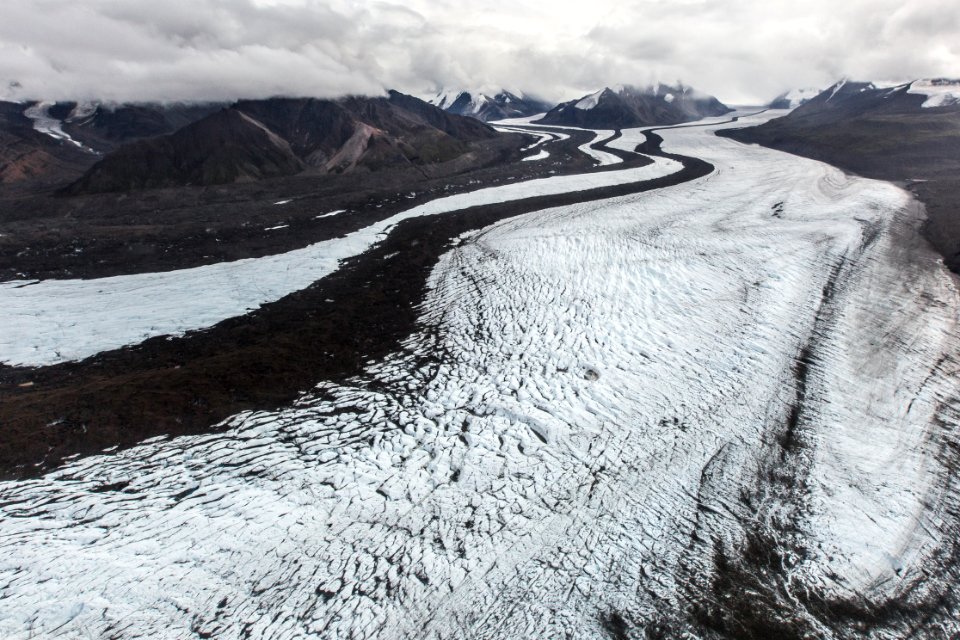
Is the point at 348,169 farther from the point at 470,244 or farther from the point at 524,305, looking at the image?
the point at 524,305

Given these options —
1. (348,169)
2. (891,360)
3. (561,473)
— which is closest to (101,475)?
(561,473)

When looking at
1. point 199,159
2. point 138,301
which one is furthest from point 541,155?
point 138,301

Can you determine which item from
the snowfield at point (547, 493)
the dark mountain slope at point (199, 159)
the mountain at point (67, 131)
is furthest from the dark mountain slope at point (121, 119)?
the snowfield at point (547, 493)

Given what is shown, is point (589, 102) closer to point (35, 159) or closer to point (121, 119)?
point (121, 119)

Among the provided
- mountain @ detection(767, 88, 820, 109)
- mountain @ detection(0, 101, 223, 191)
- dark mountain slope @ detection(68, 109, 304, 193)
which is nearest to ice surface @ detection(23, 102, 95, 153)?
mountain @ detection(0, 101, 223, 191)

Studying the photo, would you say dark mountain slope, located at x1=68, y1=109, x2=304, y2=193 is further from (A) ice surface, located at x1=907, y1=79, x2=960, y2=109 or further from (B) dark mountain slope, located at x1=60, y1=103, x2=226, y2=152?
(A) ice surface, located at x1=907, y1=79, x2=960, y2=109

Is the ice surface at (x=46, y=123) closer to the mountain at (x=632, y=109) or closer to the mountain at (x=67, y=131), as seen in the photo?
the mountain at (x=67, y=131)
